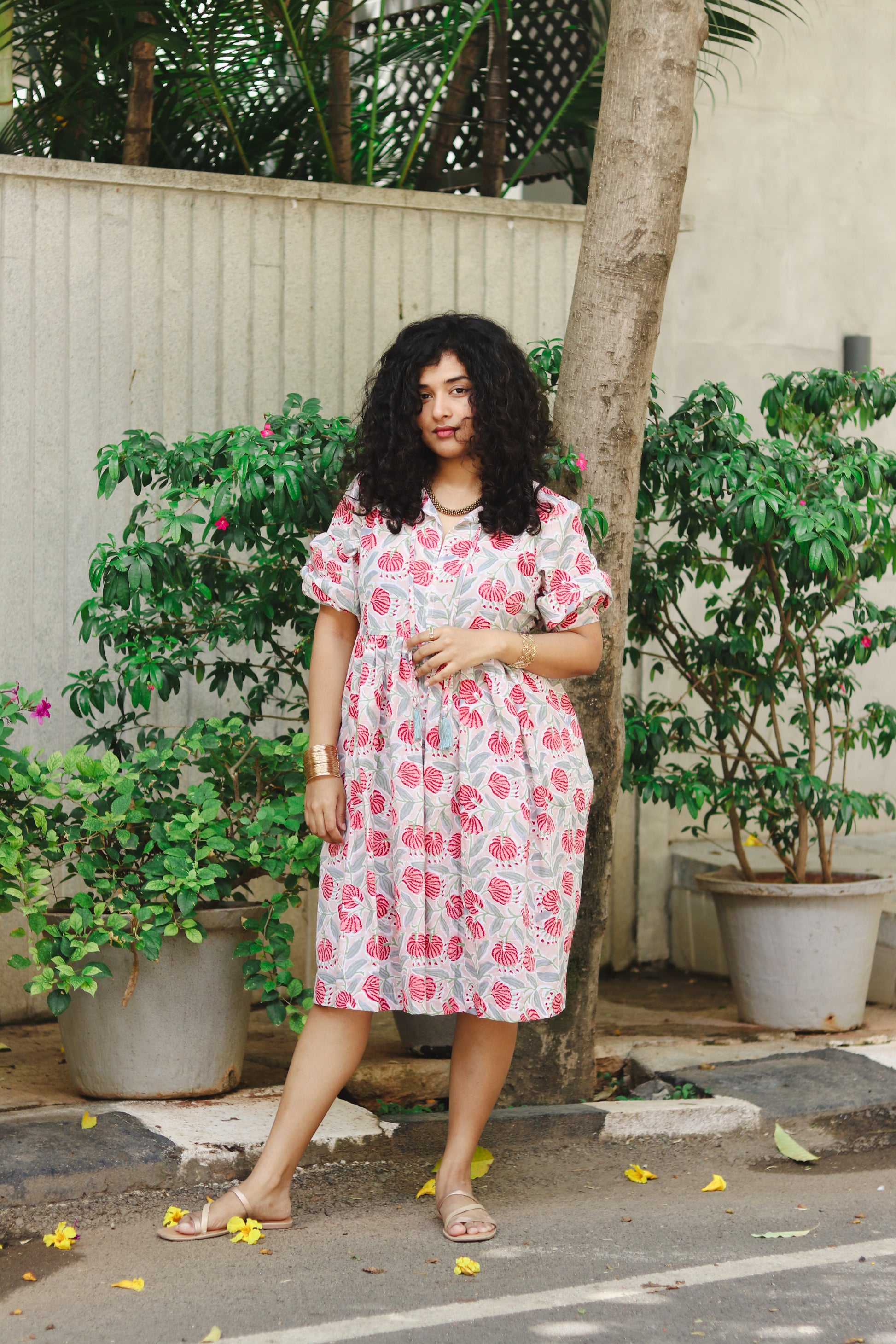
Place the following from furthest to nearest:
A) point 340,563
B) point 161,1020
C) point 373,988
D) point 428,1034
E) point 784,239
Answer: point 784,239 → point 428,1034 → point 161,1020 → point 340,563 → point 373,988

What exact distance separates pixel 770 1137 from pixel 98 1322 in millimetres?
1889

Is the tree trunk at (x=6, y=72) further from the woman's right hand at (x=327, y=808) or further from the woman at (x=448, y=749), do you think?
the woman's right hand at (x=327, y=808)

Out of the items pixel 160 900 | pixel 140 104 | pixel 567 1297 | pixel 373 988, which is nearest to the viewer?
pixel 567 1297

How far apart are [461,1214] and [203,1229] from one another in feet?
1.78

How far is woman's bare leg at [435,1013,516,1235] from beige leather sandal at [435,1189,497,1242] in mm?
16

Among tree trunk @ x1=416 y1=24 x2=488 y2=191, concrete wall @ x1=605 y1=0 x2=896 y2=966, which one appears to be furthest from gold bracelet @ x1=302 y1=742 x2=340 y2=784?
tree trunk @ x1=416 y1=24 x2=488 y2=191

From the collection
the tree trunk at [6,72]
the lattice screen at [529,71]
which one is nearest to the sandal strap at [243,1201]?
the tree trunk at [6,72]

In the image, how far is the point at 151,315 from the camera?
4.68 metres

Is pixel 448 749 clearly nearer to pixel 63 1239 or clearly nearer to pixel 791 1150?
pixel 63 1239

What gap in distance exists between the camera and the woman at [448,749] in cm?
299

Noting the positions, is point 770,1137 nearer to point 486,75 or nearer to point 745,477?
point 745,477

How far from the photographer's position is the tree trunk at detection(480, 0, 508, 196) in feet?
18.1

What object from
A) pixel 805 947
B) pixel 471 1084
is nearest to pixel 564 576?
pixel 471 1084

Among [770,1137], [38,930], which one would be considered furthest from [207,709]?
[770,1137]
